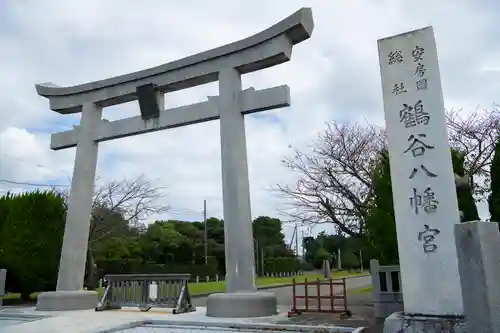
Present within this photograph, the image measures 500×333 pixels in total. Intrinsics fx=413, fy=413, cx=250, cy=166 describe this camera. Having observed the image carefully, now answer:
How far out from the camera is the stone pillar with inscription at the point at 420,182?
176 inches

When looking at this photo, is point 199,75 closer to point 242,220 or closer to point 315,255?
point 242,220

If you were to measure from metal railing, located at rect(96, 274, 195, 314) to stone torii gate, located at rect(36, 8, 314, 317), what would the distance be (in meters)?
0.59

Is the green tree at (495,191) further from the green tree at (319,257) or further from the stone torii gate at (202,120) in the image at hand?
the green tree at (319,257)

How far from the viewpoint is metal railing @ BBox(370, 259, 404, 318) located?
7738mm

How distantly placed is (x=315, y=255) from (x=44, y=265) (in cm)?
3822

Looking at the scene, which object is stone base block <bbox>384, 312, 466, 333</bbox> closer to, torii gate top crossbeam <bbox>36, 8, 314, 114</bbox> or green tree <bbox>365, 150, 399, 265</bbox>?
green tree <bbox>365, 150, 399, 265</bbox>

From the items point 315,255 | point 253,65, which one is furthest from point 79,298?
point 315,255

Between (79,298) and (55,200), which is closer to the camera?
(79,298)

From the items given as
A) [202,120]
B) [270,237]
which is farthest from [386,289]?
[270,237]

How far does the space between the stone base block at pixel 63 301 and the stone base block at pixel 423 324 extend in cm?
798

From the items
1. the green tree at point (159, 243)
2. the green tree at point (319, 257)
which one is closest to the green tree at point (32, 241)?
the green tree at point (159, 243)

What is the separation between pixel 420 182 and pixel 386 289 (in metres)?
3.87

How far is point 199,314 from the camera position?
8.76 m

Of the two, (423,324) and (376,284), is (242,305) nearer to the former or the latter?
(376,284)
